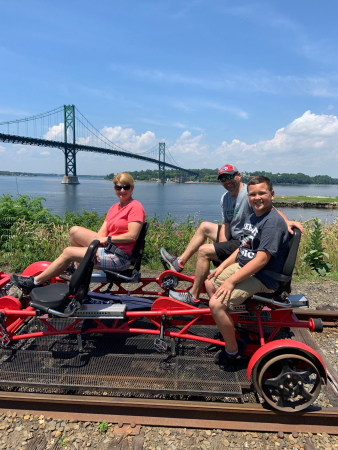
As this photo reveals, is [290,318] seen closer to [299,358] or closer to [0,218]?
[299,358]

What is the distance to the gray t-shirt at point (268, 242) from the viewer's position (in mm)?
2596

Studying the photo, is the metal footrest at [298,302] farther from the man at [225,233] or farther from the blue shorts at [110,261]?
the blue shorts at [110,261]

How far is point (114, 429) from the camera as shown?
2.52 meters

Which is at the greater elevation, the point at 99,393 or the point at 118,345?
the point at 118,345

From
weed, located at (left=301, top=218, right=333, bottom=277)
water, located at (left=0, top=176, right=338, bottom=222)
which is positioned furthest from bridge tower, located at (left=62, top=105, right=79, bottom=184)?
weed, located at (left=301, top=218, right=333, bottom=277)

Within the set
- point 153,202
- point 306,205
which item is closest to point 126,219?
point 153,202

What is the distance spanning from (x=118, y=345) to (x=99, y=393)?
0.51 metres

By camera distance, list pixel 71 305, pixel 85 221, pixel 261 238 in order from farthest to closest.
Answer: pixel 85 221 → pixel 71 305 → pixel 261 238

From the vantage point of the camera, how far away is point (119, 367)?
2936mm

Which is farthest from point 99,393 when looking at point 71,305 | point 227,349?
point 227,349

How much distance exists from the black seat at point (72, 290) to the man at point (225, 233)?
3.44 feet

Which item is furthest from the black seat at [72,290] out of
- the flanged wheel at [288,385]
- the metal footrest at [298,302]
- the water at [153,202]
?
the water at [153,202]

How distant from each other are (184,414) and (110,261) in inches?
67.5

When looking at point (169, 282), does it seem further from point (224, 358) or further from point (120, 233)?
point (224, 358)
